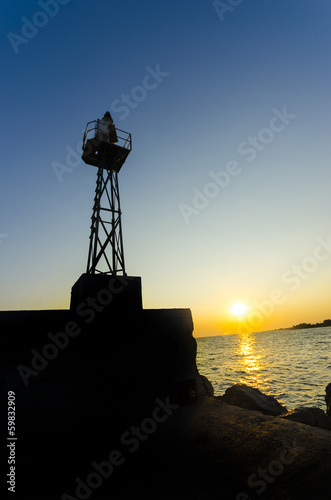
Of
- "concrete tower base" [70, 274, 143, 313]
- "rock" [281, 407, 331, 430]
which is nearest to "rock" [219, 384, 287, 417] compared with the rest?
"rock" [281, 407, 331, 430]

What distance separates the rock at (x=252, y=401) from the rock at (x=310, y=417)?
1.06 metres

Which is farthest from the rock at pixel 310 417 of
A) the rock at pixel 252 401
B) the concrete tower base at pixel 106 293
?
the concrete tower base at pixel 106 293

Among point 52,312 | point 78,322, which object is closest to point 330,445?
point 78,322

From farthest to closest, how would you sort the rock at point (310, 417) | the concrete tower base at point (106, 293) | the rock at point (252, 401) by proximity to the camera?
the rock at point (252, 401)
the rock at point (310, 417)
the concrete tower base at point (106, 293)

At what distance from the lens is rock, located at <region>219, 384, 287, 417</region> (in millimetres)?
8883

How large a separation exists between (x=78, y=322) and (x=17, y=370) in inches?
59.3

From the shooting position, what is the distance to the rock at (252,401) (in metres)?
8.88

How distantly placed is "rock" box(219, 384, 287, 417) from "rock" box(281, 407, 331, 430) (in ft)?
3.49

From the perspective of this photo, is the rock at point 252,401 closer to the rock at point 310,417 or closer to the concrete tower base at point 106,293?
the rock at point 310,417

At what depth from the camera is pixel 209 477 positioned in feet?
11.0

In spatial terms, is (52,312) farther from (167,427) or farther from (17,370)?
(167,427)

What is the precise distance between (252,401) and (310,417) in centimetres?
201

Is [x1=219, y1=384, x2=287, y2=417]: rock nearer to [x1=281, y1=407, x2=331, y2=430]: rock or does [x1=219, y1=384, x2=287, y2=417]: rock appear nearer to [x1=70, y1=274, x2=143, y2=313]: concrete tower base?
[x1=281, y1=407, x2=331, y2=430]: rock

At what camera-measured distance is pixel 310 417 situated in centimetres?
786
